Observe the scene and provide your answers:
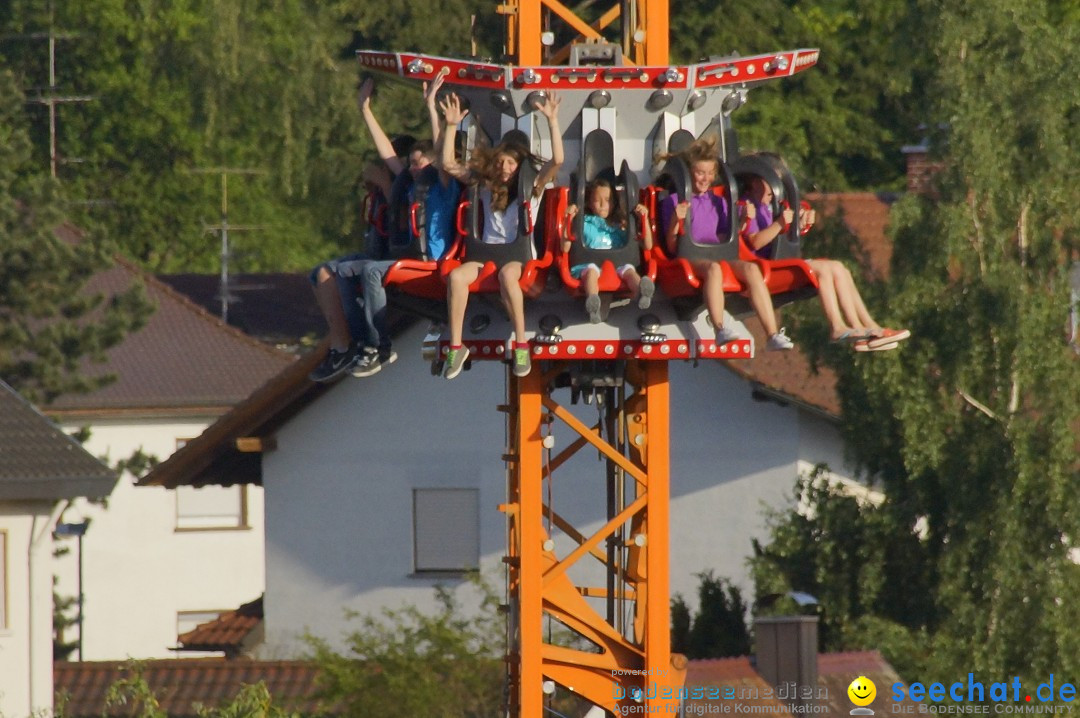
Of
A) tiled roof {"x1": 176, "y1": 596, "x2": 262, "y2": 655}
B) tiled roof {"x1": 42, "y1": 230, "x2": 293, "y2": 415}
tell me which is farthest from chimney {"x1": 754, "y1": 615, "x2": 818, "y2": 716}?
tiled roof {"x1": 42, "y1": 230, "x2": 293, "y2": 415}

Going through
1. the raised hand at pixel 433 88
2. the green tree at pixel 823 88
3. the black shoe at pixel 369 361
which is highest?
the green tree at pixel 823 88

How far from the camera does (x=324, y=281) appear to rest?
38.0ft

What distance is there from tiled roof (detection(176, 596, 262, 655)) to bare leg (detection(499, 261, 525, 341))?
1393 cm

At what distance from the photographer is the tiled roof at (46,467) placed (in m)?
18.0

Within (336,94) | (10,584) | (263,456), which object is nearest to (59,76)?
(336,94)

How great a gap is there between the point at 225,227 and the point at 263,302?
2037 mm

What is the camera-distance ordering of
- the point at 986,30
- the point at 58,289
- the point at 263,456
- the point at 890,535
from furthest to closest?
1. the point at 58,289
2. the point at 263,456
3. the point at 890,535
4. the point at 986,30

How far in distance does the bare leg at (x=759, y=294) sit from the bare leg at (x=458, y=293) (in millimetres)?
1241

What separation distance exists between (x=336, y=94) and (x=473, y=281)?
19739 mm

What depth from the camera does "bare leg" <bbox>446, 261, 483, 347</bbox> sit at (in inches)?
433

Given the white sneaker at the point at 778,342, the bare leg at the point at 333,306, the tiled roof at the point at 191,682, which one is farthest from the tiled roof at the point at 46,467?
the white sneaker at the point at 778,342

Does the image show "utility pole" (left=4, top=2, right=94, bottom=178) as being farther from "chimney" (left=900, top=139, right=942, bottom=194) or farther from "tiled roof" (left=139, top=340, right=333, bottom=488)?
"chimney" (left=900, top=139, right=942, bottom=194)

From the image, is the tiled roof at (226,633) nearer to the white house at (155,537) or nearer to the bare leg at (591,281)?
the white house at (155,537)

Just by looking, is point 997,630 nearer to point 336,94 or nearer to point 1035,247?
point 1035,247
